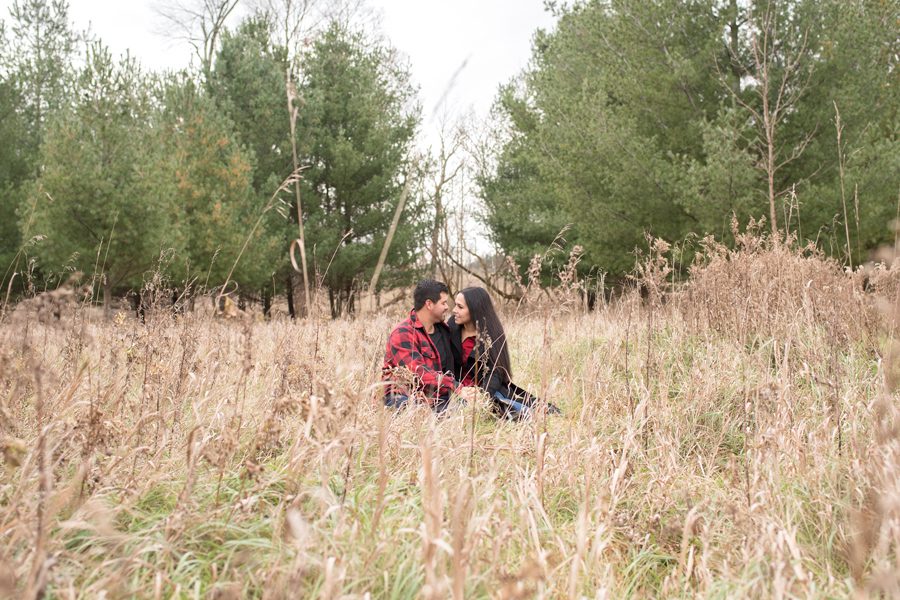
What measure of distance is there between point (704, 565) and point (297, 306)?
14.5 m

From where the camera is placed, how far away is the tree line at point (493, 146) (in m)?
8.57

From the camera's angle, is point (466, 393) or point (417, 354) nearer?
point (466, 393)

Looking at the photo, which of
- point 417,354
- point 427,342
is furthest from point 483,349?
point 417,354

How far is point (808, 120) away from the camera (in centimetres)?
877

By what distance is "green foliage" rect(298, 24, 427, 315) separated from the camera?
1394 cm

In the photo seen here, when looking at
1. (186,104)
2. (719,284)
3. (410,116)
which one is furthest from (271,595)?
(410,116)

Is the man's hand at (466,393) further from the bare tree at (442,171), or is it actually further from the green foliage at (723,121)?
the bare tree at (442,171)

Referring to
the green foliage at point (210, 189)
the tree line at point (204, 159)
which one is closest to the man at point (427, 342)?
the tree line at point (204, 159)

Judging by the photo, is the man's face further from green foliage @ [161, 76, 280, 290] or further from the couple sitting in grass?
green foliage @ [161, 76, 280, 290]

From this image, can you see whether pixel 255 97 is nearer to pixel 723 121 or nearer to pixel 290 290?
pixel 290 290

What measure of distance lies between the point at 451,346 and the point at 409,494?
2.55 meters

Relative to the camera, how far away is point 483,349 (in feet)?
14.7

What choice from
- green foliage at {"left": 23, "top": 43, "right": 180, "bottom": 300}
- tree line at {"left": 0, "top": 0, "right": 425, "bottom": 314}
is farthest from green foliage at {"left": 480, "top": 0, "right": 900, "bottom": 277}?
green foliage at {"left": 23, "top": 43, "right": 180, "bottom": 300}

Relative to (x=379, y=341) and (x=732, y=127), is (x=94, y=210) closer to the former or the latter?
(x=379, y=341)
